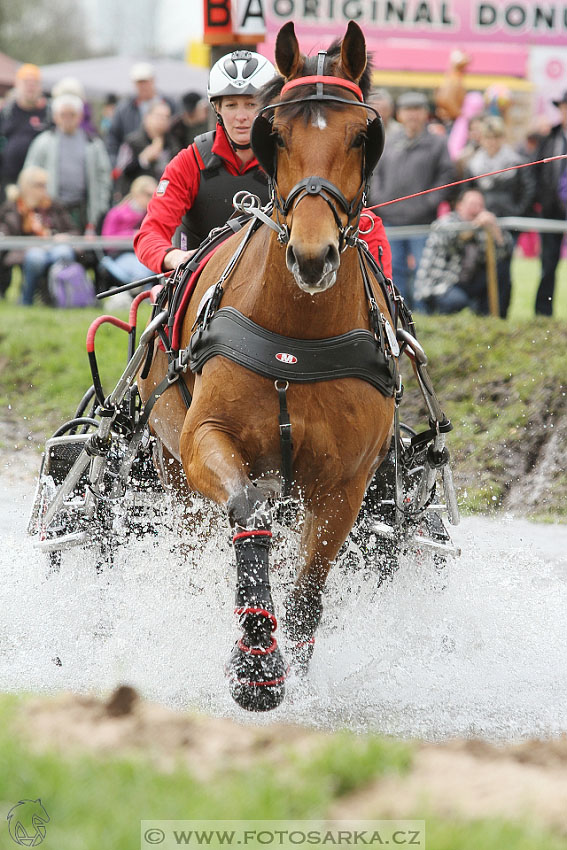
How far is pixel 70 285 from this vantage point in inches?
480

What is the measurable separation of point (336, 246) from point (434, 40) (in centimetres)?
759

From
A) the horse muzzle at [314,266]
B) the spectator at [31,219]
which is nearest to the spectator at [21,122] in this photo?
the spectator at [31,219]

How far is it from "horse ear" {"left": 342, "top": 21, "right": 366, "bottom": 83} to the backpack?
327 inches

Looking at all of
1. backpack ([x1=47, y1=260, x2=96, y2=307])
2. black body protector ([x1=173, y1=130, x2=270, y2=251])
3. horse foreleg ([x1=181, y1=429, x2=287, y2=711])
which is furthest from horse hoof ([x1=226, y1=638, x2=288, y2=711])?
backpack ([x1=47, y1=260, x2=96, y2=307])

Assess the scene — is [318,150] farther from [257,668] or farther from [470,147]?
[470,147]

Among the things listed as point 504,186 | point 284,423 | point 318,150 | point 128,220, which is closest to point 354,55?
point 318,150

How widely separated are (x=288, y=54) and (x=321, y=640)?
250cm

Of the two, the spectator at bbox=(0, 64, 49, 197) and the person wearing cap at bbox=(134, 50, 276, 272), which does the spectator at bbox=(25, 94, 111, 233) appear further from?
the person wearing cap at bbox=(134, 50, 276, 272)

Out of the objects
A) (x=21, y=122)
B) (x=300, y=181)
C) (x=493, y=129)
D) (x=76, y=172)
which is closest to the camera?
(x=300, y=181)

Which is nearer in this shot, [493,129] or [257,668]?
[257,668]

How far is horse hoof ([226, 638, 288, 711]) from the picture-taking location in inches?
153

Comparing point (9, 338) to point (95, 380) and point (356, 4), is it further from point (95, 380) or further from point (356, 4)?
point (95, 380)

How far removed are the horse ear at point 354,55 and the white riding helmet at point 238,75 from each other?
103 cm

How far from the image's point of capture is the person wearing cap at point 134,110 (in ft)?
46.3
